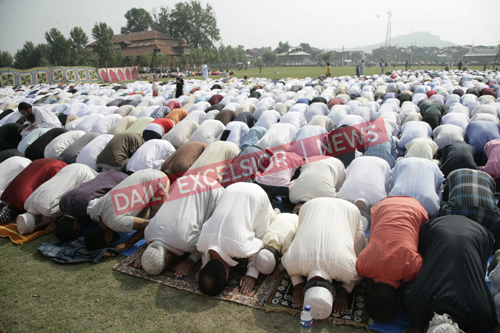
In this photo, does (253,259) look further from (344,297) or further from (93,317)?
(93,317)

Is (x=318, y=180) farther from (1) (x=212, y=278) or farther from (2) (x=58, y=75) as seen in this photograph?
(2) (x=58, y=75)

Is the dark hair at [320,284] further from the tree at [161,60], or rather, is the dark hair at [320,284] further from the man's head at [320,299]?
the tree at [161,60]

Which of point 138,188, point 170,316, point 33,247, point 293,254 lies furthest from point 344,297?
point 33,247

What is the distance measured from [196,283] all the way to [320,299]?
3.89 ft

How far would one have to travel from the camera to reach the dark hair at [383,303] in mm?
2291

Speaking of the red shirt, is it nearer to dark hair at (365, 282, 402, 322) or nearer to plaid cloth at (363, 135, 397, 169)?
dark hair at (365, 282, 402, 322)

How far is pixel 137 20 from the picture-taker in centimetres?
5962

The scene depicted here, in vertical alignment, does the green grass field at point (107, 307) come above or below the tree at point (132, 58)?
below

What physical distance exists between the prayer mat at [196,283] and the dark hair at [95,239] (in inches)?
14.8

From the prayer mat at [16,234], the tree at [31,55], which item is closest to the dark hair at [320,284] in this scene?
the prayer mat at [16,234]

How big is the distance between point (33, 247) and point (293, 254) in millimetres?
3091

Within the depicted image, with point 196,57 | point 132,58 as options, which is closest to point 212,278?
point 132,58

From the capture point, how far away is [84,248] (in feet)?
11.7

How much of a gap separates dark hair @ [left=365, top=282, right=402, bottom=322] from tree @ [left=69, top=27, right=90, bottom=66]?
41924 mm
